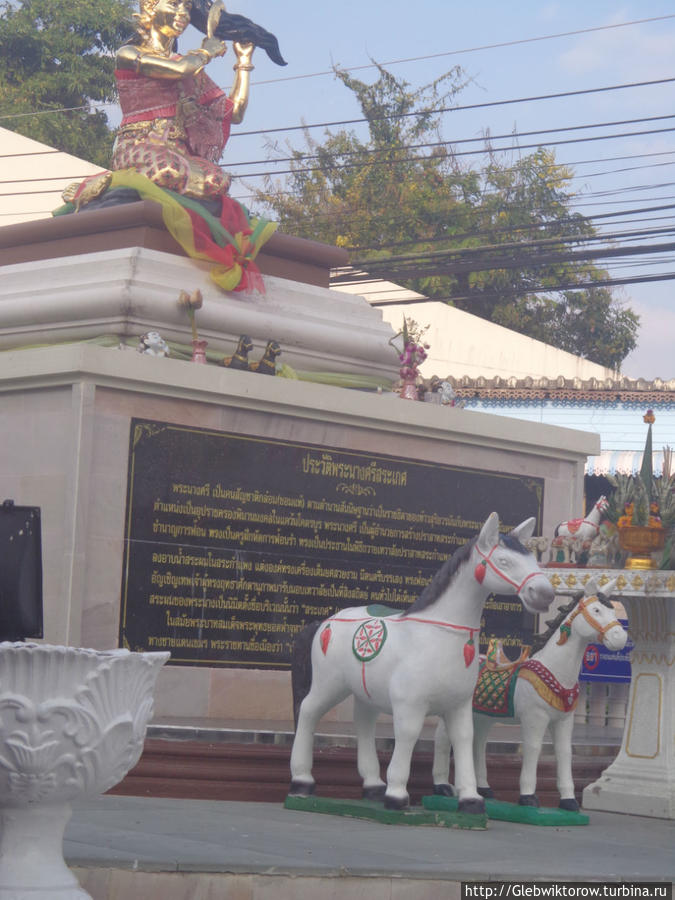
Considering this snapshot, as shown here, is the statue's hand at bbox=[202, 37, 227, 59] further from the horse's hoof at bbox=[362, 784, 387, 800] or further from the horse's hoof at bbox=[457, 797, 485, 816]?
the horse's hoof at bbox=[457, 797, 485, 816]

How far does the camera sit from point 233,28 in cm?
1294

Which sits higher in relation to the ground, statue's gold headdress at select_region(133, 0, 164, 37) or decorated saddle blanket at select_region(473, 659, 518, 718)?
statue's gold headdress at select_region(133, 0, 164, 37)

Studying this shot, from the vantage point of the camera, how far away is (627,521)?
843 cm

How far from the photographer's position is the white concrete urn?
4.70 metres

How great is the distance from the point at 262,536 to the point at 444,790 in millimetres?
2392

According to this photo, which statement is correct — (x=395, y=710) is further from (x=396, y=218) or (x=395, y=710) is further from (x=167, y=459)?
(x=396, y=218)

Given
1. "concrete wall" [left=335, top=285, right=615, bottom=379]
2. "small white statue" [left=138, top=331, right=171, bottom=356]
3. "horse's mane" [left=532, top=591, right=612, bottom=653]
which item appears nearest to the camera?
"horse's mane" [left=532, top=591, right=612, bottom=653]

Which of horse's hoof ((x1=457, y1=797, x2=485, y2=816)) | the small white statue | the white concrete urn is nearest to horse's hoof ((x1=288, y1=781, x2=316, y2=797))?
horse's hoof ((x1=457, y1=797, x2=485, y2=816))

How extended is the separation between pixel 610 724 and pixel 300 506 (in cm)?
369

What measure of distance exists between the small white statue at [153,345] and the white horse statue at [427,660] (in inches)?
120

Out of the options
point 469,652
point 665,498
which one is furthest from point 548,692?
point 665,498

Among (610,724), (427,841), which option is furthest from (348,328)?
(427,841)

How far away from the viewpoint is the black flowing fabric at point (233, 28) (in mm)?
12867

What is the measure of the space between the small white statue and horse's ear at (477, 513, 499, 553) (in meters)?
3.51
